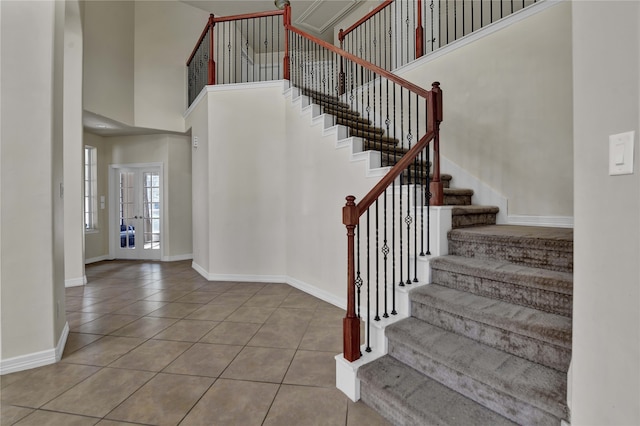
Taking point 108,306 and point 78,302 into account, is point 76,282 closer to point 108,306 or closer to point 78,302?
point 78,302

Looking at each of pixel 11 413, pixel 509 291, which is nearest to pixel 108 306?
pixel 11 413

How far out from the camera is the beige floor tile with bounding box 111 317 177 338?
2.76m

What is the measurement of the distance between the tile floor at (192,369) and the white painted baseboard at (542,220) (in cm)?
205

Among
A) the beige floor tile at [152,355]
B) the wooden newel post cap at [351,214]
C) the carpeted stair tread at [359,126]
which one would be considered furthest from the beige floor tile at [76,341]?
the carpeted stair tread at [359,126]

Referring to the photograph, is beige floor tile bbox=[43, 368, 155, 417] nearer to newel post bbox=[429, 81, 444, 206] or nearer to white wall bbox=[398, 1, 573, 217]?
newel post bbox=[429, 81, 444, 206]

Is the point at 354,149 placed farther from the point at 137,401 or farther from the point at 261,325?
the point at 137,401

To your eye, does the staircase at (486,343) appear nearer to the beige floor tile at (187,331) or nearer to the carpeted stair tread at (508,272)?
the carpeted stair tread at (508,272)

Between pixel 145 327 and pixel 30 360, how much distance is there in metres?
0.84

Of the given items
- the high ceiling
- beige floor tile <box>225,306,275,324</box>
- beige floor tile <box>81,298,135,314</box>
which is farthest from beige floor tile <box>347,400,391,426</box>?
the high ceiling

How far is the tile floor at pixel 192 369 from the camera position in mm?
1693

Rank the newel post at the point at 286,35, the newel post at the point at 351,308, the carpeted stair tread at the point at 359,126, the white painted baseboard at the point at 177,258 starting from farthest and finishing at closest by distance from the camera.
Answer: the white painted baseboard at the point at 177,258, the newel post at the point at 286,35, the carpeted stair tread at the point at 359,126, the newel post at the point at 351,308

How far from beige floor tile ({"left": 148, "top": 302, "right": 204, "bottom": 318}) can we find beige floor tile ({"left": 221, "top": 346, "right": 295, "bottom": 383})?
4.04ft

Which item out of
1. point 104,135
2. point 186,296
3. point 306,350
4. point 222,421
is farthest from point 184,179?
point 222,421

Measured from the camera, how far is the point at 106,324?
3.00m
